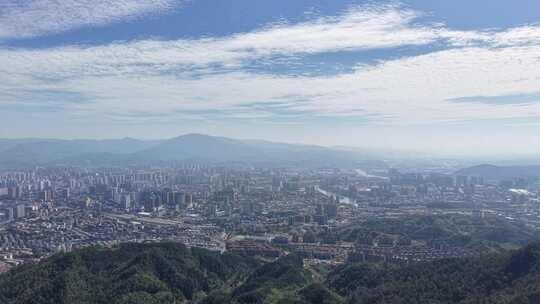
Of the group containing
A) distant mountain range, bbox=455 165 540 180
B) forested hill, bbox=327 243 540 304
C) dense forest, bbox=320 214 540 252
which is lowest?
dense forest, bbox=320 214 540 252

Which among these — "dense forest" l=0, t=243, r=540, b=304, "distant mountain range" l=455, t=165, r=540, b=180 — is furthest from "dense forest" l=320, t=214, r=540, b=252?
"distant mountain range" l=455, t=165, r=540, b=180

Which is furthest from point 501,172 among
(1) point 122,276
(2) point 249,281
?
(1) point 122,276

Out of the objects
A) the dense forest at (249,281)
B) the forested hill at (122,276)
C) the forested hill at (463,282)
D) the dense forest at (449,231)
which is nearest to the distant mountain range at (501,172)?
the dense forest at (449,231)

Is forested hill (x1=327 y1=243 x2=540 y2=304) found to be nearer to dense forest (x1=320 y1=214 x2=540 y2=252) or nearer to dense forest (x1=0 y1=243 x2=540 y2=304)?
dense forest (x1=0 y1=243 x2=540 y2=304)

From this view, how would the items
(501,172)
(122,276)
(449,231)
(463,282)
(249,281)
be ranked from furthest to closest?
(501,172) < (449,231) < (249,281) < (122,276) < (463,282)

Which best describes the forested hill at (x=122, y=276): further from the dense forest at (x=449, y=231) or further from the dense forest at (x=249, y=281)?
the dense forest at (x=449, y=231)

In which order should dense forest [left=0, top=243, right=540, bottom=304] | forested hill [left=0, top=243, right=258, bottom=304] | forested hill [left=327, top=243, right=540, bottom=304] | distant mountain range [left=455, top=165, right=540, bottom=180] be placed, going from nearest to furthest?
forested hill [left=327, top=243, right=540, bottom=304]
dense forest [left=0, top=243, right=540, bottom=304]
forested hill [left=0, top=243, right=258, bottom=304]
distant mountain range [left=455, top=165, right=540, bottom=180]

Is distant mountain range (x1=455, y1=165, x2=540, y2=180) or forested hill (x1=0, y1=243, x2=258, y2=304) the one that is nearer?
forested hill (x1=0, y1=243, x2=258, y2=304)

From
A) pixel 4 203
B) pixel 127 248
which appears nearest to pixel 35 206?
pixel 4 203

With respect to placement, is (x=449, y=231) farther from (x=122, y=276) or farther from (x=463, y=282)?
(x=122, y=276)
